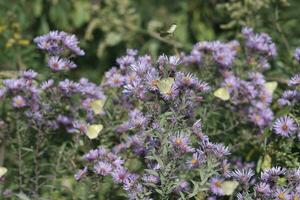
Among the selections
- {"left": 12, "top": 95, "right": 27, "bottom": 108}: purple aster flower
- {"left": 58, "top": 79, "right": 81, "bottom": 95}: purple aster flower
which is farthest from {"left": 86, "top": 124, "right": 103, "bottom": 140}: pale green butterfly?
{"left": 12, "top": 95, "right": 27, "bottom": 108}: purple aster flower

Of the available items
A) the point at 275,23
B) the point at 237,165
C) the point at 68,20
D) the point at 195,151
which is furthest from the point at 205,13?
the point at 195,151

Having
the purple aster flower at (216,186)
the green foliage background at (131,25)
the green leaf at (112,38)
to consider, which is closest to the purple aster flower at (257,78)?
the green foliage background at (131,25)

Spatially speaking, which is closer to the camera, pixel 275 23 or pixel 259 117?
pixel 259 117

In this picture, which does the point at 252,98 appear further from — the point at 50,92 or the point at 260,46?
the point at 50,92

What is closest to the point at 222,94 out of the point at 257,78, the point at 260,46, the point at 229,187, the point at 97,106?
the point at 257,78

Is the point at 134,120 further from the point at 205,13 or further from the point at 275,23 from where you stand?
the point at 205,13

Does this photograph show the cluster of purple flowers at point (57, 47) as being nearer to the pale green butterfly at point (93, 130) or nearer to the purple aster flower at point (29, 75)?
the purple aster flower at point (29, 75)

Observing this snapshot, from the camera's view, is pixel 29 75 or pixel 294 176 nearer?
pixel 294 176
